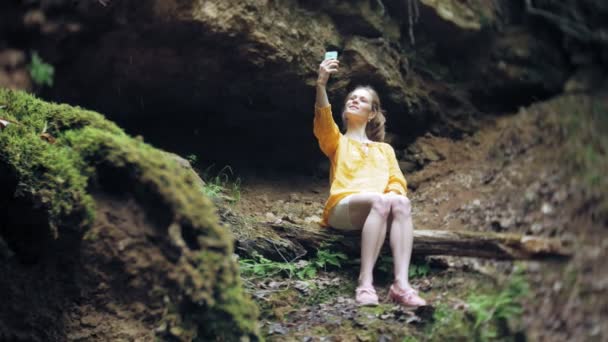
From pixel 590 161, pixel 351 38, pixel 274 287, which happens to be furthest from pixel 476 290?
pixel 351 38

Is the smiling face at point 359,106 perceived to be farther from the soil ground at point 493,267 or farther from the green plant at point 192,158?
the green plant at point 192,158

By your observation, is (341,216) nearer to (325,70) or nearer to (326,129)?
(326,129)

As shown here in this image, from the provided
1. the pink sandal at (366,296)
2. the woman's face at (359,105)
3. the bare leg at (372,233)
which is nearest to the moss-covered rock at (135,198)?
the pink sandal at (366,296)

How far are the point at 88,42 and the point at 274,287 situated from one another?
297cm

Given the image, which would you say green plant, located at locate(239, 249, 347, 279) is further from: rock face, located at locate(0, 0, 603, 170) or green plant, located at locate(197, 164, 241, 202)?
rock face, located at locate(0, 0, 603, 170)

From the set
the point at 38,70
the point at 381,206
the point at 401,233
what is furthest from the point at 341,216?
the point at 38,70

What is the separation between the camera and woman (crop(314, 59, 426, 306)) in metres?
3.71

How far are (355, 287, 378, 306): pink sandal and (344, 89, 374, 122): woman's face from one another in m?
1.64

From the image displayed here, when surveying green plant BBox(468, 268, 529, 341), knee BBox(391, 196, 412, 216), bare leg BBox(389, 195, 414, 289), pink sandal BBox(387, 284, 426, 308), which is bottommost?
pink sandal BBox(387, 284, 426, 308)

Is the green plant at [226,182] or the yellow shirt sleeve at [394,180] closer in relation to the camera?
the yellow shirt sleeve at [394,180]

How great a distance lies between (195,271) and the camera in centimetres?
249

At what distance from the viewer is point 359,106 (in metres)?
4.62

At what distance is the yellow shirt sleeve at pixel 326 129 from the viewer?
430 centimetres

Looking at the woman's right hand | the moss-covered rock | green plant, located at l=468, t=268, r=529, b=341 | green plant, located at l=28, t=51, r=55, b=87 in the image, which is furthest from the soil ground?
green plant, located at l=28, t=51, r=55, b=87
